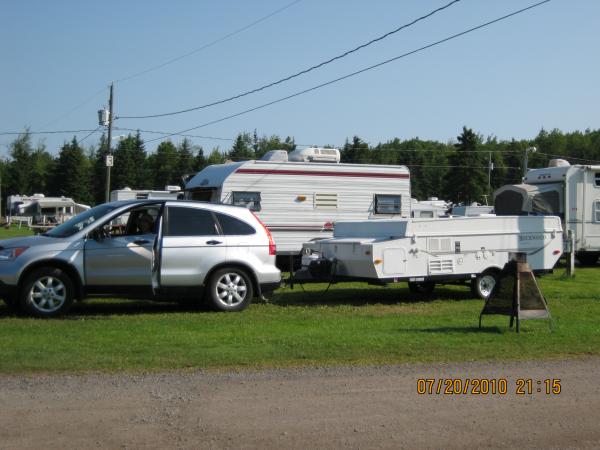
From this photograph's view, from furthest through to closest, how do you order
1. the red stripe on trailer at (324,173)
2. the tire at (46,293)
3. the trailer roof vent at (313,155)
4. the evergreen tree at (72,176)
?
the evergreen tree at (72,176) < the trailer roof vent at (313,155) < the red stripe on trailer at (324,173) < the tire at (46,293)

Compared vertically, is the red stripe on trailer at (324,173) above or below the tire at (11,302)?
above

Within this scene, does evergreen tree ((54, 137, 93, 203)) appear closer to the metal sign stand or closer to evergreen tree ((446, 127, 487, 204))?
evergreen tree ((446, 127, 487, 204))

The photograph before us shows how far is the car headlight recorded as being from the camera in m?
10.5

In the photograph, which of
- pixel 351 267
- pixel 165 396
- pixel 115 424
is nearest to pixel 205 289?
pixel 351 267

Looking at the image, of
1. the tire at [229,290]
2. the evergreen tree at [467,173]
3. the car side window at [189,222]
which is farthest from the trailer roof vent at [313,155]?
the evergreen tree at [467,173]

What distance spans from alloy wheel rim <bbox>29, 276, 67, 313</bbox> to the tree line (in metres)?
56.0

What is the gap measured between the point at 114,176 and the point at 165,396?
75.4 m

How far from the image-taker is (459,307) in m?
12.6

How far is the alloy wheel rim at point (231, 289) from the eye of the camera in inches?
456

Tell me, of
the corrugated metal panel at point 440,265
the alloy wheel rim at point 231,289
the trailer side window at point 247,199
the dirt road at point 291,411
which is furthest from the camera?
the trailer side window at point 247,199

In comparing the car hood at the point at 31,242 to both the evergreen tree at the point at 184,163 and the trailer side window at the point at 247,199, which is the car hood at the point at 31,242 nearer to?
the trailer side window at the point at 247,199

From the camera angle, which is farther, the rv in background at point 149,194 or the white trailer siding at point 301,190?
the rv in background at point 149,194
